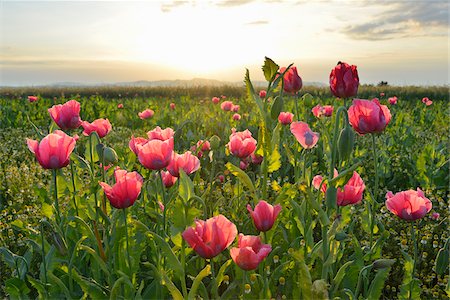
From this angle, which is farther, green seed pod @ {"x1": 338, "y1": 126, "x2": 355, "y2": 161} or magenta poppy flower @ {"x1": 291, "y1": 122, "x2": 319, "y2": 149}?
magenta poppy flower @ {"x1": 291, "y1": 122, "x2": 319, "y2": 149}

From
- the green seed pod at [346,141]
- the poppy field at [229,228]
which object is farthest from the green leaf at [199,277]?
the green seed pod at [346,141]

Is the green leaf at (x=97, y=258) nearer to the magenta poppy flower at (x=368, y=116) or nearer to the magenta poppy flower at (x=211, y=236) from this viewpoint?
the magenta poppy flower at (x=211, y=236)

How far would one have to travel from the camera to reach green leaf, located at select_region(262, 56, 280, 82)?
2.00m

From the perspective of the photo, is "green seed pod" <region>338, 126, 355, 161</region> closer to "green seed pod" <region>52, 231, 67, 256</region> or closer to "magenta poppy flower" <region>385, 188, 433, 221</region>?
"magenta poppy flower" <region>385, 188, 433, 221</region>

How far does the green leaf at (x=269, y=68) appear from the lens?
2.00 meters

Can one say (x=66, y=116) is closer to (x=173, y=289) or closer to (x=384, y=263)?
(x=173, y=289)

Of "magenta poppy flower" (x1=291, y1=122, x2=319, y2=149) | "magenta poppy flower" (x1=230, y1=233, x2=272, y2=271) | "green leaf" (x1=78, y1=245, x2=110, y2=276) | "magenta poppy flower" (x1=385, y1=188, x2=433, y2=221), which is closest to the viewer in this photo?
"magenta poppy flower" (x1=230, y1=233, x2=272, y2=271)

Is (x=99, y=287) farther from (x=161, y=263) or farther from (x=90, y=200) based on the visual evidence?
(x=90, y=200)

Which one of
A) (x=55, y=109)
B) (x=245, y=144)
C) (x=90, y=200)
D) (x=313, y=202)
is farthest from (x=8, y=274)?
(x=313, y=202)

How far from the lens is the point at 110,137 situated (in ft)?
24.4

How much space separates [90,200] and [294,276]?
1191 millimetres

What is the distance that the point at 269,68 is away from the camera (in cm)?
201

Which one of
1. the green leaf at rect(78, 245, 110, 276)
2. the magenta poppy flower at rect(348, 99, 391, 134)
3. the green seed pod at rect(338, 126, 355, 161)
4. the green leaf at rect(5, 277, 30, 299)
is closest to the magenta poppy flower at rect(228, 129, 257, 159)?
the magenta poppy flower at rect(348, 99, 391, 134)

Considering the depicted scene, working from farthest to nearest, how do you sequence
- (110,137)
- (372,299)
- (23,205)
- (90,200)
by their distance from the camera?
(110,137) → (23,205) → (90,200) → (372,299)
